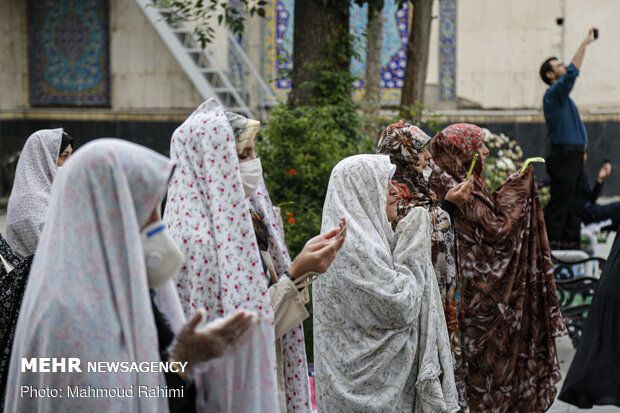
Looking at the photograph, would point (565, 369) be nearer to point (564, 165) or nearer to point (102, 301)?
point (564, 165)

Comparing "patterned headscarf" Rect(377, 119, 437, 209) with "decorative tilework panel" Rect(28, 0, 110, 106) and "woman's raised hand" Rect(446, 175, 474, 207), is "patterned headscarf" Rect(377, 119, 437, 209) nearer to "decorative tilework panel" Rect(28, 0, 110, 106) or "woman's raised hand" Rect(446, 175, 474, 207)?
"woman's raised hand" Rect(446, 175, 474, 207)

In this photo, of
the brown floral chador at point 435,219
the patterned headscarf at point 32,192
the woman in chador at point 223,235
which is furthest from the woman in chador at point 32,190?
the brown floral chador at point 435,219

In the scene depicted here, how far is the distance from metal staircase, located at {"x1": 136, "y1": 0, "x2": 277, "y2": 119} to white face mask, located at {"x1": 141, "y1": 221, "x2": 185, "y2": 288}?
36.2ft

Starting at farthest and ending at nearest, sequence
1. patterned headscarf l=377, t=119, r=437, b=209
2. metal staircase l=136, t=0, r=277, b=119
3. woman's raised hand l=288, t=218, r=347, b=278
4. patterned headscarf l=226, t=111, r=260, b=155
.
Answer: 1. metal staircase l=136, t=0, r=277, b=119
2. patterned headscarf l=377, t=119, r=437, b=209
3. patterned headscarf l=226, t=111, r=260, b=155
4. woman's raised hand l=288, t=218, r=347, b=278

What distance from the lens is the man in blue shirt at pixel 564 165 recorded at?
23.3 feet

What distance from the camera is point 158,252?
1.93m

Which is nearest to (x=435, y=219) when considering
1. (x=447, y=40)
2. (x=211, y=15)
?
(x=211, y=15)

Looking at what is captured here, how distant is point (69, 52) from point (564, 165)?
31.9ft

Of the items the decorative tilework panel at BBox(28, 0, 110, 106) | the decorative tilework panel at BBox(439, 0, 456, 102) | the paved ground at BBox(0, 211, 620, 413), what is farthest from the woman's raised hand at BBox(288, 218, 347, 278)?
the decorative tilework panel at BBox(28, 0, 110, 106)

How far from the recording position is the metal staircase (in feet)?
42.8

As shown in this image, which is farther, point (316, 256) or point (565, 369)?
point (565, 369)

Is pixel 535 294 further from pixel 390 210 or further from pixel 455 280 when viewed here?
pixel 390 210

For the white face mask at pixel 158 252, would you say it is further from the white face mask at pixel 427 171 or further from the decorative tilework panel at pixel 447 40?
the decorative tilework panel at pixel 447 40

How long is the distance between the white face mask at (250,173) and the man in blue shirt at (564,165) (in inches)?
193
